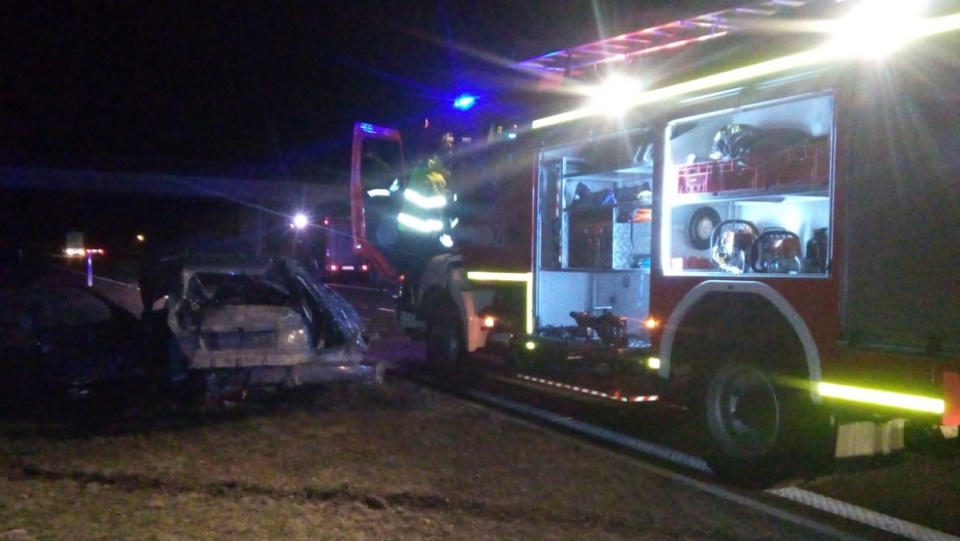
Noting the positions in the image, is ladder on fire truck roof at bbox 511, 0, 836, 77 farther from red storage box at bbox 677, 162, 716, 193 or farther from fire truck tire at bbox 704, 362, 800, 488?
fire truck tire at bbox 704, 362, 800, 488

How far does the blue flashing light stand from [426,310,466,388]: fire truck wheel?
2.32m

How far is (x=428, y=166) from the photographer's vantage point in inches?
422

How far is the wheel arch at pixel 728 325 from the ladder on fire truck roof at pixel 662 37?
177 centimetres

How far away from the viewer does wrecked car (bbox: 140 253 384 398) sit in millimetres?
7820

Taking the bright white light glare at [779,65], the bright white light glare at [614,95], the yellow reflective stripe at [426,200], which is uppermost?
the bright white light glare at [614,95]

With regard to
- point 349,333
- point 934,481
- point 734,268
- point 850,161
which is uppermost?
point 850,161

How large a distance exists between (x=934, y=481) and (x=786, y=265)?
1.82 metres

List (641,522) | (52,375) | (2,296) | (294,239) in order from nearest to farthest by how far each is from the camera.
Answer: (641,522)
(52,375)
(2,296)
(294,239)

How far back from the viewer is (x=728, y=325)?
20.1 feet

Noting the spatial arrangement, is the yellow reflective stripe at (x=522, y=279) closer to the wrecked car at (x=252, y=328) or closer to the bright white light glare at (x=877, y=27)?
the wrecked car at (x=252, y=328)

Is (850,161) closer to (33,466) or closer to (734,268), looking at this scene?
(734,268)

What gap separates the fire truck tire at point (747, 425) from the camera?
5.72m

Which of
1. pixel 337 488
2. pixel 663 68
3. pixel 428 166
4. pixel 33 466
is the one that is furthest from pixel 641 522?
pixel 428 166

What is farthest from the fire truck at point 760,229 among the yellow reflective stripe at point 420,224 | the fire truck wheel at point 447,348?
the yellow reflective stripe at point 420,224
